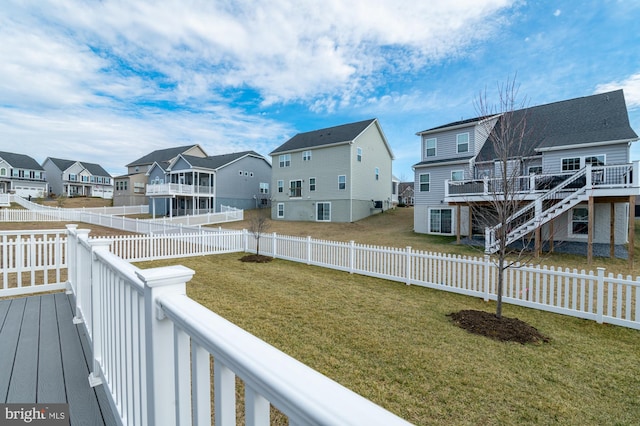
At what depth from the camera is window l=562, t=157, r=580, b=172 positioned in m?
15.2

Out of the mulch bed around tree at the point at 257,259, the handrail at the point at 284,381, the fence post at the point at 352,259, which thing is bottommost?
the mulch bed around tree at the point at 257,259

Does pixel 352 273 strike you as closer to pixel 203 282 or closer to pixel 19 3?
pixel 203 282

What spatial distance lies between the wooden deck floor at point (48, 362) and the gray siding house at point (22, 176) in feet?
176

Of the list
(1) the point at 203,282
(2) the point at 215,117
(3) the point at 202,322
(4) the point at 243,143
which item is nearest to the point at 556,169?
(1) the point at 203,282

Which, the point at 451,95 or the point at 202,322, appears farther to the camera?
the point at 451,95

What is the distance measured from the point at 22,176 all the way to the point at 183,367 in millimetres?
63093

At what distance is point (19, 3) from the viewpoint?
285 inches

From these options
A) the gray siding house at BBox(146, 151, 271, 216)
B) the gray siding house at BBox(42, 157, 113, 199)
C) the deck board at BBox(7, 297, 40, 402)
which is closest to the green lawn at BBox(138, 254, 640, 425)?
the deck board at BBox(7, 297, 40, 402)

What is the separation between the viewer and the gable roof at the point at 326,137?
2550 centimetres

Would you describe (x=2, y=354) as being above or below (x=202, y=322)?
below

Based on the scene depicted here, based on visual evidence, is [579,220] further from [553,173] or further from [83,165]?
[83,165]

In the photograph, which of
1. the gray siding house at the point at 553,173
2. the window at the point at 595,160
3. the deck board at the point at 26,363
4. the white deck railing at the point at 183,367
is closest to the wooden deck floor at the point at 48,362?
the deck board at the point at 26,363

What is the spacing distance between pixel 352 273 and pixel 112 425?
25.2ft

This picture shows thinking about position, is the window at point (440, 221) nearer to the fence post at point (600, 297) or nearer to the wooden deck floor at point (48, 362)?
the fence post at point (600, 297)
